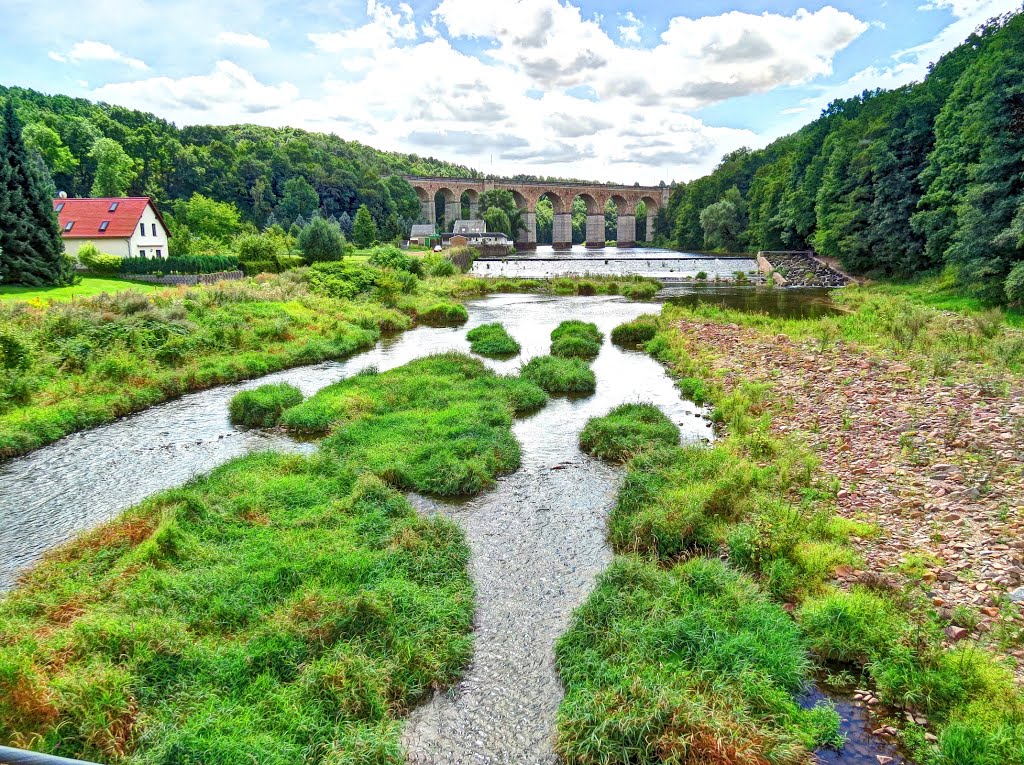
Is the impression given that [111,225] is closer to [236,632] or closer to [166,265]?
[166,265]

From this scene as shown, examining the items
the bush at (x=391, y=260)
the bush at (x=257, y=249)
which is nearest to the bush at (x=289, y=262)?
the bush at (x=257, y=249)

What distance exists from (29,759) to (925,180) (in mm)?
47495

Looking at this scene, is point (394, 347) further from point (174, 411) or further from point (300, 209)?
point (300, 209)

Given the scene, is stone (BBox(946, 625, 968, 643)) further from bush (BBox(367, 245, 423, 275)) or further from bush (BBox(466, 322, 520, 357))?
bush (BBox(367, 245, 423, 275))

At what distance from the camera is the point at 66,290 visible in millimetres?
31844

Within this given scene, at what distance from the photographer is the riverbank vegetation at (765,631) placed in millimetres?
5789

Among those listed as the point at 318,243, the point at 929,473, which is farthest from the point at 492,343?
the point at 318,243

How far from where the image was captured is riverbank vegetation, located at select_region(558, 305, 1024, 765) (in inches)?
228

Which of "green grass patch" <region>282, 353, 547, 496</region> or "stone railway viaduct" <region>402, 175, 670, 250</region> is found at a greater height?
"stone railway viaduct" <region>402, 175, 670, 250</region>

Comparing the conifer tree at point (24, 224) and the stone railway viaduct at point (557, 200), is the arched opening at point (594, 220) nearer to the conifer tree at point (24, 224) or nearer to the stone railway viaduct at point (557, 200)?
the stone railway viaduct at point (557, 200)

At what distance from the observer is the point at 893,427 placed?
12.8m

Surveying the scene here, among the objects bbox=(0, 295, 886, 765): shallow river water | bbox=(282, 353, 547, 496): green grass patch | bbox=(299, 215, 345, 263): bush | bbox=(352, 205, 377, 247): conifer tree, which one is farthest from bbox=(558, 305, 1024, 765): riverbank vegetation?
bbox=(352, 205, 377, 247): conifer tree

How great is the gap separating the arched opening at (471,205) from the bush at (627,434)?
117476mm

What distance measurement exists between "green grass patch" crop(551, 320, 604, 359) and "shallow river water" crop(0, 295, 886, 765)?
346cm
